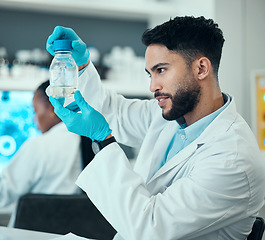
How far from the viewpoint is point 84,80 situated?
1.45 metres

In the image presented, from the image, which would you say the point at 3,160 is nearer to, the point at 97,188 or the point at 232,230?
the point at 97,188

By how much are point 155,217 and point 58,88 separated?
0.50 metres

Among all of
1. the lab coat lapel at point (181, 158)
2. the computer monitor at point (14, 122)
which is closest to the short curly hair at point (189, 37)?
the lab coat lapel at point (181, 158)

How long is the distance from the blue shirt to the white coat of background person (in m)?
0.73

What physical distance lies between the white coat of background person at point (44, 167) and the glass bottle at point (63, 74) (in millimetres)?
722

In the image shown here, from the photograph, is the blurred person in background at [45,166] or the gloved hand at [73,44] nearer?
the gloved hand at [73,44]

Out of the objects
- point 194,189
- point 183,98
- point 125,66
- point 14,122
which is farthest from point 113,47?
point 194,189

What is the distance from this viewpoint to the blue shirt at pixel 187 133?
1251 millimetres

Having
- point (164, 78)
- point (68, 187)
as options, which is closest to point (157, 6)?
point (68, 187)

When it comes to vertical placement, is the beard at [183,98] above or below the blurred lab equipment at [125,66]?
below

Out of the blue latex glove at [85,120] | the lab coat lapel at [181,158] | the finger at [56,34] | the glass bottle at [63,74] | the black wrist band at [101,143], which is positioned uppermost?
the finger at [56,34]

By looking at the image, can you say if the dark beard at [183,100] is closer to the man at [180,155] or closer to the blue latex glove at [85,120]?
the man at [180,155]

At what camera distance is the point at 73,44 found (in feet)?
3.92

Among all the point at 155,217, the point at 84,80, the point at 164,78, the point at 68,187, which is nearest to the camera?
the point at 155,217
